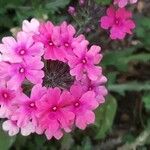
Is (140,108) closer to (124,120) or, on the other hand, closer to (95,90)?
(124,120)

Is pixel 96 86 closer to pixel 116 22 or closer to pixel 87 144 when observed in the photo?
pixel 116 22

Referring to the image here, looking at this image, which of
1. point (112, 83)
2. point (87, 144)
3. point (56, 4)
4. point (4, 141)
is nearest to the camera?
point (4, 141)

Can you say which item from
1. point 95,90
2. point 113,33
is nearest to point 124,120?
point 113,33

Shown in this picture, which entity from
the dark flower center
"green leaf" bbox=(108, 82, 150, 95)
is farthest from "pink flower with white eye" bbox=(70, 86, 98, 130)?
"green leaf" bbox=(108, 82, 150, 95)

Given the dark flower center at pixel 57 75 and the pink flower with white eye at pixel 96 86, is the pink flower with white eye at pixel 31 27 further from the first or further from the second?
the pink flower with white eye at pixel 96 86

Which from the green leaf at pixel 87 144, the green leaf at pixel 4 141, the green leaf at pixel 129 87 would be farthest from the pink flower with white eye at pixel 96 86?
the green leaf at pixel 129 87

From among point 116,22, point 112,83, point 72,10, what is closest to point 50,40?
point 72,10
